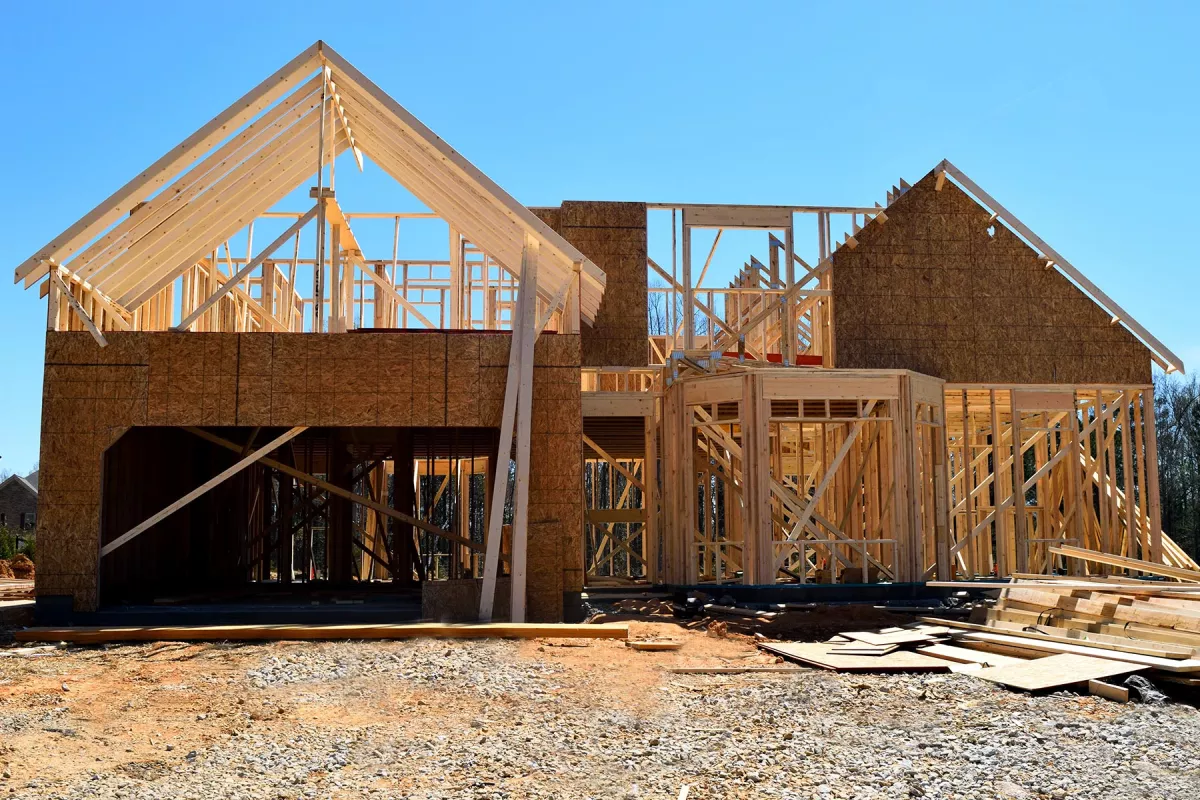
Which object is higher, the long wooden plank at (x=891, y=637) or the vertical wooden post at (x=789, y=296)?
the vertical wooden post at (x=789, y=296)

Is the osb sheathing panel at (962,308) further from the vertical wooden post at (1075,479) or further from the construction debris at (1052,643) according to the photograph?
the construction debris at (1052,643)

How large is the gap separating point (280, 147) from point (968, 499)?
490 inches

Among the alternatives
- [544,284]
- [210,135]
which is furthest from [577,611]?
[210,135]

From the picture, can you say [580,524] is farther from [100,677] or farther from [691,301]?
[691,301]

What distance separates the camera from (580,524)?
1352cm

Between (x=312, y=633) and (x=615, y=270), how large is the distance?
9452 millimetres

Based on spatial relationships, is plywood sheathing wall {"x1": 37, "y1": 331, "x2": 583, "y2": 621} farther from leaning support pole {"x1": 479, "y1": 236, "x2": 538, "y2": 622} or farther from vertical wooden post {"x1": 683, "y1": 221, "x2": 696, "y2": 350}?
vertical wooden post {"x1": 683, "y1": 221, "x2": 696, "y2": 350}

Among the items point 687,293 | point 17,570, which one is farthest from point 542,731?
point 17,570

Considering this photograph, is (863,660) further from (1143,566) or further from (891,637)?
Answer: (1143,566)

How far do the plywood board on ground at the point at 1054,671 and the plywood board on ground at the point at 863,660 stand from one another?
56 cm

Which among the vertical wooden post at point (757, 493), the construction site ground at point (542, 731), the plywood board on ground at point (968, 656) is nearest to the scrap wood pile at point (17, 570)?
the construction site ground at point (542, 731)

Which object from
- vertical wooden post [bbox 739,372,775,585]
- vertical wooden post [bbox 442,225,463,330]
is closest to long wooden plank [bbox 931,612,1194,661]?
vertical wooden post [bbox 739,372,775,585]

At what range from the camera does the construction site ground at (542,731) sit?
254 inches

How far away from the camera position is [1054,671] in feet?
31.5
